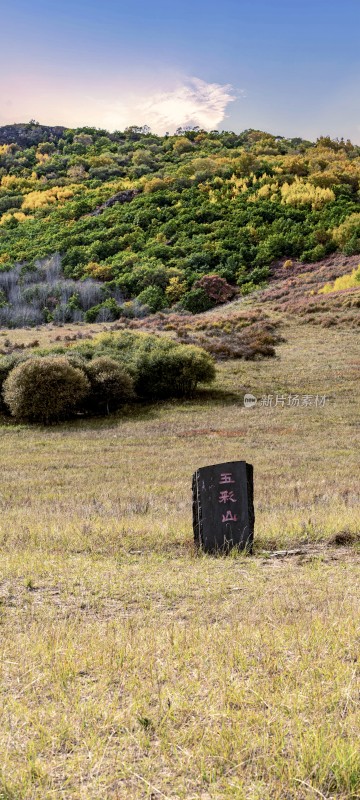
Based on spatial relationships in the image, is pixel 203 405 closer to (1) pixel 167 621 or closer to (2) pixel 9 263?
(1) pixel 167 621

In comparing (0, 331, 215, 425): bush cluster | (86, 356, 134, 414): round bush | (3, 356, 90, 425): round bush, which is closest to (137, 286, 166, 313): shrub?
(0, 331, 215, 425): bush cluster

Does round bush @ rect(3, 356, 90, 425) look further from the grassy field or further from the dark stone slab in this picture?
the dark stone slab

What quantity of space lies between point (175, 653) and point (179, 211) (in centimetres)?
9433

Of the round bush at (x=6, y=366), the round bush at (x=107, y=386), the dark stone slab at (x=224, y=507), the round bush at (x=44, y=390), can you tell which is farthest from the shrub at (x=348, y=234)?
the dark stone slab at (x=224, y=507)

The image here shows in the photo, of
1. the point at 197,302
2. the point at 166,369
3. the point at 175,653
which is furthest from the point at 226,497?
the point at 197,302

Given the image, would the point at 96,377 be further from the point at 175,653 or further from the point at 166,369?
the point at 175,653

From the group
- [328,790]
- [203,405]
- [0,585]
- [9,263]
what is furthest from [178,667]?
[9,263]

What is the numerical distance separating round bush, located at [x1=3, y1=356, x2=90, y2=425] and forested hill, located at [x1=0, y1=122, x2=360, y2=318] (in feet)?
129

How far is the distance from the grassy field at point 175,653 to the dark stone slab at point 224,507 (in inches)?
15.0

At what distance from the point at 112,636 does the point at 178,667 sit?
78 cm

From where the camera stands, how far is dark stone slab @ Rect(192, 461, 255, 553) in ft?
29.3

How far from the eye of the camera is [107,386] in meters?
32.8

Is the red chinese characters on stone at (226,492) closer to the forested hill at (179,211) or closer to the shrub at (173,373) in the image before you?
the shrub at (173,373)

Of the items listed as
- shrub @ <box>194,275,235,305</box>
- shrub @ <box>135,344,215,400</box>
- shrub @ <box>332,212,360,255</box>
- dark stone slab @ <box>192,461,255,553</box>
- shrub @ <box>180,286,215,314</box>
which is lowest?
dark stone slab @ <box>192,461,255,553</box>
